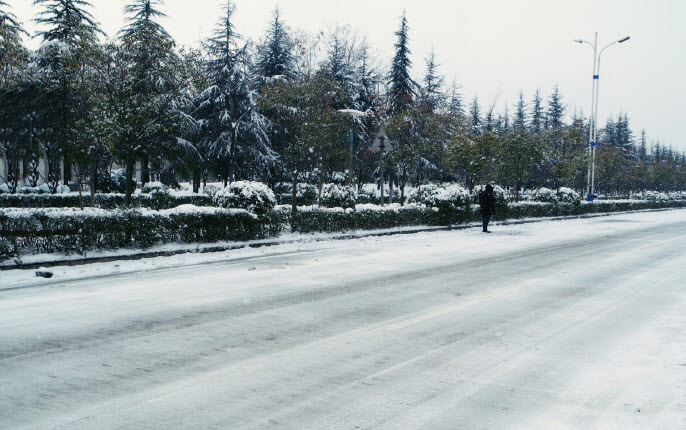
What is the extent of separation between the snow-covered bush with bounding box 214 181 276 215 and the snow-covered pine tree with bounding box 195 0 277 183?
23.0 m

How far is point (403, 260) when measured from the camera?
13133 mm

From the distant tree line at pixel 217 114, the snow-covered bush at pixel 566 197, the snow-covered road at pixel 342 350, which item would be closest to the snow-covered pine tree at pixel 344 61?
the distant tree line at pixel 217 114

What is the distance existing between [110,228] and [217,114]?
1134 inches

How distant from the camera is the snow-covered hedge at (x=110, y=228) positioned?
443 inches

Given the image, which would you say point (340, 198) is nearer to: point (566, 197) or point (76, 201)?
point (76, 201)

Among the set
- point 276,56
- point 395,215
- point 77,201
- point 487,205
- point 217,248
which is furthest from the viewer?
point 276,56

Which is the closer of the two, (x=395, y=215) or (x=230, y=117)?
(x=395, y=215)

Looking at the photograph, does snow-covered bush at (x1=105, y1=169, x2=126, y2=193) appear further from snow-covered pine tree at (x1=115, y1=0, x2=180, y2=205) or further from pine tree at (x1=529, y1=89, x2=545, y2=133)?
pine tree at (x1=529, y1=89, x2=545, y2=133)

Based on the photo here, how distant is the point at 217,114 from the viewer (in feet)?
131

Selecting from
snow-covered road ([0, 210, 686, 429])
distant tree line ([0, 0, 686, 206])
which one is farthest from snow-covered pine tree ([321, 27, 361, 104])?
snow-covered road ([0, 210, 686, 429])

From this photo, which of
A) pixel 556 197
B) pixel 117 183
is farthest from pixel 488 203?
pixel 117 183

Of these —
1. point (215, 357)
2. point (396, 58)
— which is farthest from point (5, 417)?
point (396, 58)

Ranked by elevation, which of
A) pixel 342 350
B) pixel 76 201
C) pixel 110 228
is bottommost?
pixel 342 350

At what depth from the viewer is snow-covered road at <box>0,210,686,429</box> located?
4211 mm
